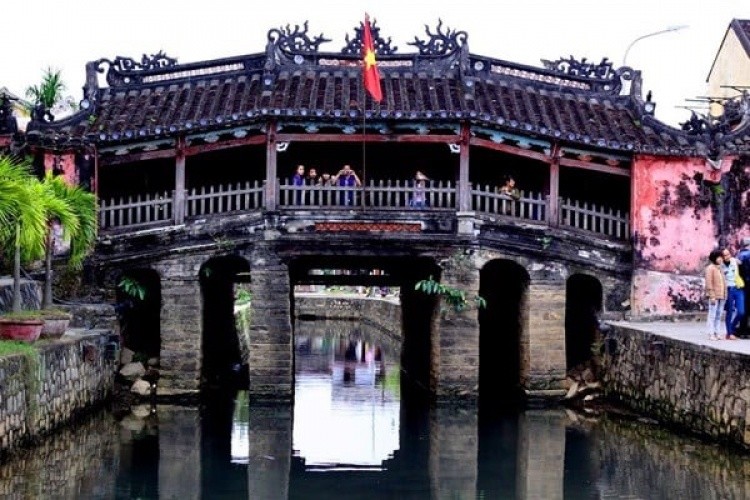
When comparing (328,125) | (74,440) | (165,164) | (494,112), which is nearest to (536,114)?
(494,112)

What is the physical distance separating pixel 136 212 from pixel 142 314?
8.28 feet

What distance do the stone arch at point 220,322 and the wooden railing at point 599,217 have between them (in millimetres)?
5936

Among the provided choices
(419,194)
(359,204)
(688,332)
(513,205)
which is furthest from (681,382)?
(359,204)

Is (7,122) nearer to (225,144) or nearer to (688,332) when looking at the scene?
(225,144)

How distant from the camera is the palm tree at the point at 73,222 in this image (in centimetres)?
1858

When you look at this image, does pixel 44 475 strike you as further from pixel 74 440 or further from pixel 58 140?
pixel 58 140

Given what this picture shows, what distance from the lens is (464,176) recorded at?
68.6 ft

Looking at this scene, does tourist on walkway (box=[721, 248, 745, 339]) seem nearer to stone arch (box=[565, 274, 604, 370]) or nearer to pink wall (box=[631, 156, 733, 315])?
pink wall (box=[631, 156, 733, 315])

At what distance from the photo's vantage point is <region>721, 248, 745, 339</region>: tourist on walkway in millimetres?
17203

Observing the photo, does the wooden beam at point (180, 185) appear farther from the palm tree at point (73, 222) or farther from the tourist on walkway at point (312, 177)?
the tourist on walkway at point (312, 177)

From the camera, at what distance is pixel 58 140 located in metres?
21.5

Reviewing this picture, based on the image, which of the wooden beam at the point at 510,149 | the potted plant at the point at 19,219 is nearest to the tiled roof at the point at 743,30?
the wooden beam at the point at 510,149

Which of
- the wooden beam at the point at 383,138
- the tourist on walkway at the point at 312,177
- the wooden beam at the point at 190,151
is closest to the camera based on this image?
the wooden beam at the point at 383,138

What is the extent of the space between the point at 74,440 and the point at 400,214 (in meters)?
7.07
